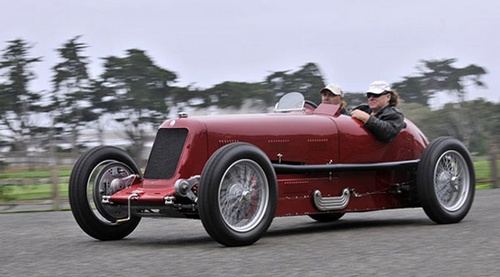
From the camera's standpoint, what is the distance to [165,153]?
9.47 m

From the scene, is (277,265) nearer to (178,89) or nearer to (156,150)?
(156,150)

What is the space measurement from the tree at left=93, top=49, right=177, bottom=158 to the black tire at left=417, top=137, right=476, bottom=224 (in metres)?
38.7

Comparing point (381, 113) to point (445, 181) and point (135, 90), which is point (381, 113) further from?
point (135, 90)

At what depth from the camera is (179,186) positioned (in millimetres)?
8773

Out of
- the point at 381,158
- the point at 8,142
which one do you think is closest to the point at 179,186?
the point at 381,158

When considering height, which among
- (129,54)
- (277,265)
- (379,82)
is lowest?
(277,265)

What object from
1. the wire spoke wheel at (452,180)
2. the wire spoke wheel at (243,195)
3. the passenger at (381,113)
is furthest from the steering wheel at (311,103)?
the wire spoke wheel at (243,195)

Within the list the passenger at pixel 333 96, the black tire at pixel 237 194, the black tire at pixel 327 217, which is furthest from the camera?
the black tire at pixel 327 217

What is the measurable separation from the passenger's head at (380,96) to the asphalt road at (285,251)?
1407mm

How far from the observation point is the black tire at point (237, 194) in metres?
8.36

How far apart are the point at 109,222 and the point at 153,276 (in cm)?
307

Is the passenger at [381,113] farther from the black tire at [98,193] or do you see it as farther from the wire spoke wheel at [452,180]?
the black tire at [98,193]

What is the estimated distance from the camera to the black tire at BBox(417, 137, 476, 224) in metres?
10.3

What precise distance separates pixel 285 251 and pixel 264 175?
1079 millimetres
